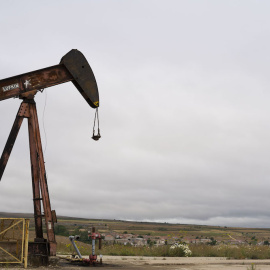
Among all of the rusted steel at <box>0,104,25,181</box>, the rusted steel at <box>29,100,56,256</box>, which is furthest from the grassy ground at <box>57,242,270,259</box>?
the rusted steel at <box>0,104,25,181</box>

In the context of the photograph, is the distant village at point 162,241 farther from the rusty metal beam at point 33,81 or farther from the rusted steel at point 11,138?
the rusty metal beam at point 33,81

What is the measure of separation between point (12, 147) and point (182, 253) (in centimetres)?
1103

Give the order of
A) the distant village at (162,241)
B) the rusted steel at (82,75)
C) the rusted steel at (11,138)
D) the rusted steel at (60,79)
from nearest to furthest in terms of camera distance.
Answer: the rusted steel at (11,138) < the rusted steel at (60,79) < the rusted steel at (82,75) < the distant village at (162,241)

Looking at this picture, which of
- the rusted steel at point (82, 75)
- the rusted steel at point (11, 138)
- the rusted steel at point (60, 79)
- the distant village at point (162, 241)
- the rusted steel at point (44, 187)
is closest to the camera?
the rusted steel at point (11, 138)

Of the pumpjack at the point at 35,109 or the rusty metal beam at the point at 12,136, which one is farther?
the pumpjack at the point at 35,109

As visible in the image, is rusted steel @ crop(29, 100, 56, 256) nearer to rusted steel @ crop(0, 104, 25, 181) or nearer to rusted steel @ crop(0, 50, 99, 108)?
rusted steel @ crop(0, 104, 25, 181)

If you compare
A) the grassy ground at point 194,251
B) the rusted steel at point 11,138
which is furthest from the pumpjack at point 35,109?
the grassy ground at point 194,251

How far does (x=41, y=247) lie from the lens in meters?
12.6

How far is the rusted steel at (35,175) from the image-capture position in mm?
12930

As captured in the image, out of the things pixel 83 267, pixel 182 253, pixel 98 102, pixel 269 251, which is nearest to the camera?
pixel 83 267

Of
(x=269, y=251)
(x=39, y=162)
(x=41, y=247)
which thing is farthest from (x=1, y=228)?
(x=269, y=251)

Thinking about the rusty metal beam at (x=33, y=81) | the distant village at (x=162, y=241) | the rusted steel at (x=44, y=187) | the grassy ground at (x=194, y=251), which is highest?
the rusty metal beam at (x=33, y=81)

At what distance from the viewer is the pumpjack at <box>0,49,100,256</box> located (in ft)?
42.0

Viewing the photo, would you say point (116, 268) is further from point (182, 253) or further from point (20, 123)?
point (182, 253)
